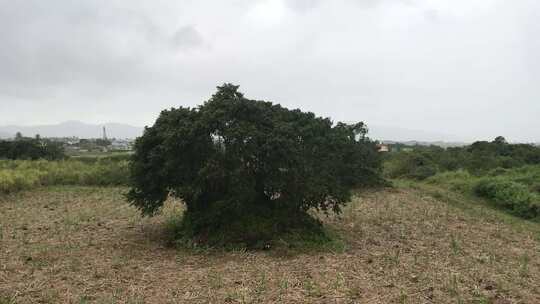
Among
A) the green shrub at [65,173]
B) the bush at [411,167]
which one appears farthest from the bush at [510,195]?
the green shrub at [65,173]

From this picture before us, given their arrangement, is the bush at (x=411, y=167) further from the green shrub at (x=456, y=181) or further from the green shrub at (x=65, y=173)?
the green shrub at (x=65, y=173)

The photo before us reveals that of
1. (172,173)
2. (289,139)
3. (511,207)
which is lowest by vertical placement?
(511,207)

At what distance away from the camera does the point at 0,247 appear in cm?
808

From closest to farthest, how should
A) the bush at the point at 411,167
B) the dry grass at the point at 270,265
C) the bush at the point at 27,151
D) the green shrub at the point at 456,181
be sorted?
1. the dry grass at the point at 270,265
2. the green shrub at the point at 456,181
3. the bush at the point at 411,167
4. the bush at the point at 27,151

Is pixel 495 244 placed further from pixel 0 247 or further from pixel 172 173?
pixel 0 247

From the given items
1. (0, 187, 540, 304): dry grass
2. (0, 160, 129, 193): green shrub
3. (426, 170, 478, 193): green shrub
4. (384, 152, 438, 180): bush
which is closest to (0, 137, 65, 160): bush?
(0, 160, 129, 193): green shrub

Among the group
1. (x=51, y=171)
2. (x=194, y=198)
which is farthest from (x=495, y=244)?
(x=51, y=171)

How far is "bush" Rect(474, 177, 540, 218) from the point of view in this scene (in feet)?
49.5

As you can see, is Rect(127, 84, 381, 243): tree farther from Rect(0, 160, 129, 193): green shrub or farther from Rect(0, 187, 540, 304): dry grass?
Rect(0, 160, 129, 193): green shrub

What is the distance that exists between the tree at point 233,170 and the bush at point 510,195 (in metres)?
9.54

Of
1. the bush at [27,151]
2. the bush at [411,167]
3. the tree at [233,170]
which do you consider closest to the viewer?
the tree at [233,170]

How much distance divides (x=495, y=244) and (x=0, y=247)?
29.6ft

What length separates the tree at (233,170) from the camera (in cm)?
776

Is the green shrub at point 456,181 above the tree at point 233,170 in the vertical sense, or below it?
below
